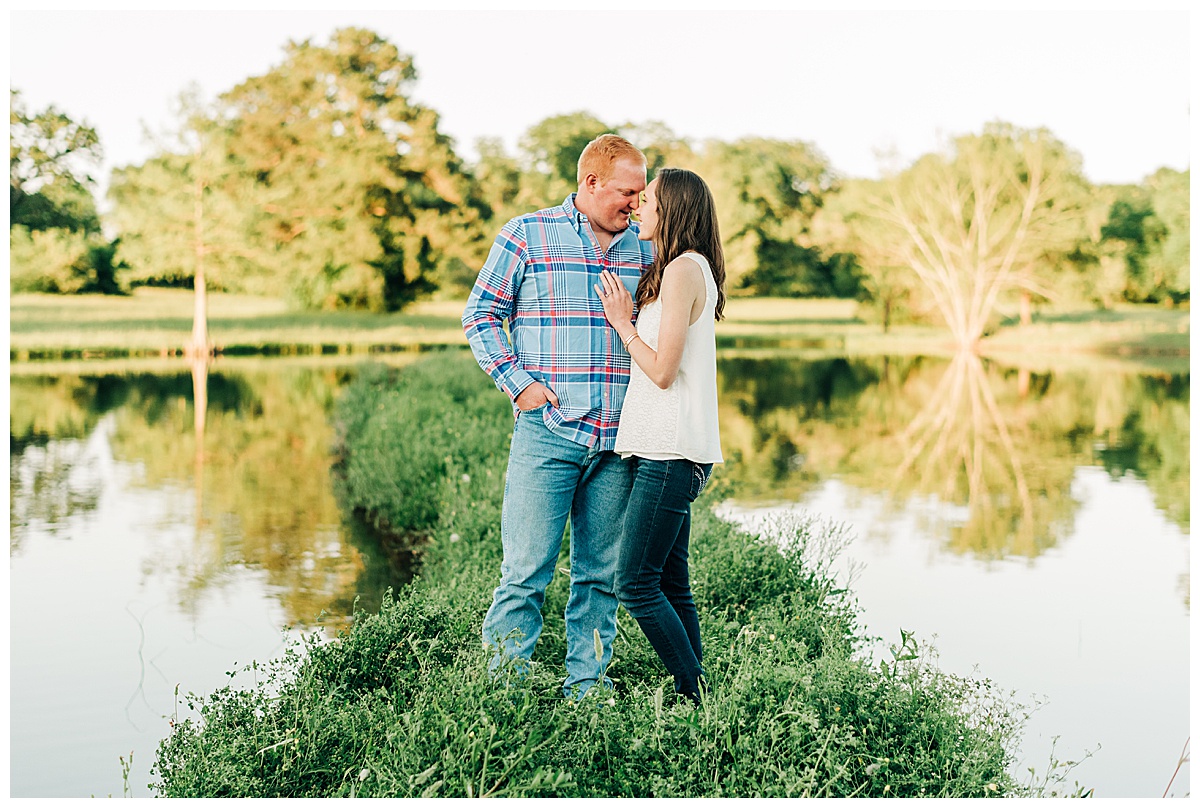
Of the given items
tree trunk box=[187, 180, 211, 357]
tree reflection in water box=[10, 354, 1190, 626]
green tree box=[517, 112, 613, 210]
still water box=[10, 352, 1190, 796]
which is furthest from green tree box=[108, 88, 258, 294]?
still water box=[10, 352, 1190, 796]

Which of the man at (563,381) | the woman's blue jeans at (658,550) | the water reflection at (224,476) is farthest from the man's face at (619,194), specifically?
the water reflection at (224,476)

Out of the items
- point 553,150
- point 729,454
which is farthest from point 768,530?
point 553,150

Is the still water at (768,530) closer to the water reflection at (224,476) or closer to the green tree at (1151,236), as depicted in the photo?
the water reflection at (224,476)

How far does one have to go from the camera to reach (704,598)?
5.76m

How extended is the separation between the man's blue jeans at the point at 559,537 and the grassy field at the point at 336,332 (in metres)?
35.2

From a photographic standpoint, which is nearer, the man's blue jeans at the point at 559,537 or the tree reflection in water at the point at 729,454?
the man's blue jeans at the point at 559,537

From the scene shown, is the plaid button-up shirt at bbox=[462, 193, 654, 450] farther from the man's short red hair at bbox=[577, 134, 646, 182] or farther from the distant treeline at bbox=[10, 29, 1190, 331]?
the distant treeline at bbox=[10, 29, 1190, 331]

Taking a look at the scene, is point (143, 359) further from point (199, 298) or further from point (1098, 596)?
point (1098, 596)

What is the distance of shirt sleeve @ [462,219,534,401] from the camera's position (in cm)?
425

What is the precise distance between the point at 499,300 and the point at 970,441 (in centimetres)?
1361

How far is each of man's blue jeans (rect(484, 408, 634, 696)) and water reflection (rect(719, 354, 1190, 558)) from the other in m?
5.22

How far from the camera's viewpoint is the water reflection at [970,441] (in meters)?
11.6

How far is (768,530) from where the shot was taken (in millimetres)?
7055

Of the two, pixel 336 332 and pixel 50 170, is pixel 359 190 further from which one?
pixel 50 170
